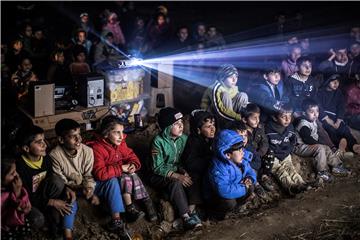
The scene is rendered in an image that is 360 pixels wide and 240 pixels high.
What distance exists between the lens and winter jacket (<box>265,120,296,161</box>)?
6684 millimetres

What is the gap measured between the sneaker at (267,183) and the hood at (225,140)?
121 centimetres

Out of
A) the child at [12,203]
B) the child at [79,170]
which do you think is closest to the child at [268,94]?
the child at [79,170]

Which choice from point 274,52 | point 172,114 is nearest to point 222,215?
point 172,114

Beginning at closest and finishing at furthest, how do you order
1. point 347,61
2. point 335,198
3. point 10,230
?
point 10,230, point 335,198, point 347,61

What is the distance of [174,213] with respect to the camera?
19.4 feet

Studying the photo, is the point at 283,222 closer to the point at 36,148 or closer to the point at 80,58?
the point at 36,148

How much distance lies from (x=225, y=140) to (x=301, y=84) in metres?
2.90

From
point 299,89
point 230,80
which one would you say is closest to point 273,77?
point 299,89

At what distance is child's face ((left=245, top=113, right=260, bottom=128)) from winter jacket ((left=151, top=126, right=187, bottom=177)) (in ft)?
3.51

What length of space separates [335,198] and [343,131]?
5.97 ft

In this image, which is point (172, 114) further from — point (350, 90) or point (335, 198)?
point (350, 90)

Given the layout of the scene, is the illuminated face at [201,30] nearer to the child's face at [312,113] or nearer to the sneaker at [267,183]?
the child's face at [312,113]

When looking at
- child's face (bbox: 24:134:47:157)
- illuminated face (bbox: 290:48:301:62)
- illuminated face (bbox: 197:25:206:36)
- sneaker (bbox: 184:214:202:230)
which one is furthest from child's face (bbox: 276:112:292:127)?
illuminated face (bbox: 197:25:206:36)

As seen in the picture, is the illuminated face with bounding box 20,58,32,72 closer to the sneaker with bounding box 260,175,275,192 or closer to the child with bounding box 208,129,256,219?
the child with bounding box 208,129,256,219
